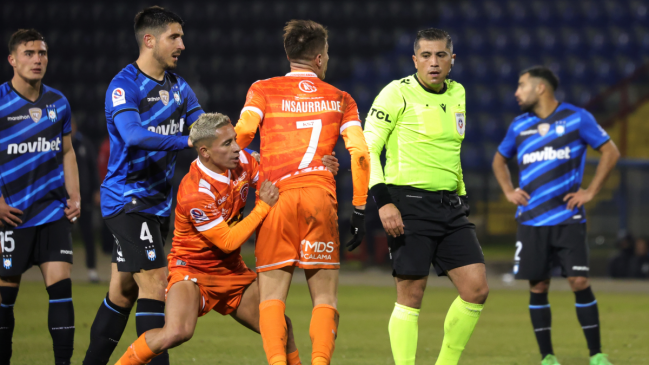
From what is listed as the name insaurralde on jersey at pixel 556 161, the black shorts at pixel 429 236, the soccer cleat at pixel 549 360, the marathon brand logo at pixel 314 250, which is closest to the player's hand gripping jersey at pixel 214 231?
the marathon brand logo at pixel 314 250

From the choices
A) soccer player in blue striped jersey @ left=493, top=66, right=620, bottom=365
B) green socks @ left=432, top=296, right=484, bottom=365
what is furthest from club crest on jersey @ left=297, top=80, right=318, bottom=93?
soccer player in blue striped jersey @ left=493, top=66, right=620, bottom=365

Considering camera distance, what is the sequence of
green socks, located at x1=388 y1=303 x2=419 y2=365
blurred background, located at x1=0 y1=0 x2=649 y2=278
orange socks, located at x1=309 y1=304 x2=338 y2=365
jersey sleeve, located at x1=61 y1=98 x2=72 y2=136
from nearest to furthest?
1. orange socks, located at x1=309 y1=304 x2=338 y2=365
2. green socks, located at x1=388 y1=303 x2=419 y2=365
3. jersey sleeve, located at x1=61 y1=98 x2=72 y2=136
4. blurred background, located at x1=0 y1=0 x2=649 y2=278

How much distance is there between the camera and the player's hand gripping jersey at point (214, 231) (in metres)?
3.84

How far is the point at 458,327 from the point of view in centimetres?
429

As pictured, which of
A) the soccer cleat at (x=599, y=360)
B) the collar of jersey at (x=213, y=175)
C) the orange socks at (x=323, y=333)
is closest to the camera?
the orange socks at (x=323, y=333)

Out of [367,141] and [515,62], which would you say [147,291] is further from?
[515,62]

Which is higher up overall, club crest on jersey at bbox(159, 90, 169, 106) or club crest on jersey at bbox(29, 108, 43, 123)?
club crest on jersey at bbox(159, 90, 169, 106)

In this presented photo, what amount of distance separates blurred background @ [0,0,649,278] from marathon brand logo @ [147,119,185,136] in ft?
→ 28.8

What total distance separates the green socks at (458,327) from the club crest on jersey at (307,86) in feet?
4.75

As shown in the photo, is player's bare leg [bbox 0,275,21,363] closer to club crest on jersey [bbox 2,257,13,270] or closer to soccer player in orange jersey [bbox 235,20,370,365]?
club crest on jersey [bbox 2,257,13,270]

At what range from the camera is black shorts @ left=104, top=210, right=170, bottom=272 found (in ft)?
13.5

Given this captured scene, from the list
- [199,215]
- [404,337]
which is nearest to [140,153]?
[199,215]

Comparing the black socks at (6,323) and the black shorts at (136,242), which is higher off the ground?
the black shorts at (136,242)

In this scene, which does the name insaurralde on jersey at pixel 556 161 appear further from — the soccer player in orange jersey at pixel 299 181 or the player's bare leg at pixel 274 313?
the player's bare leg at pixel 274 313
